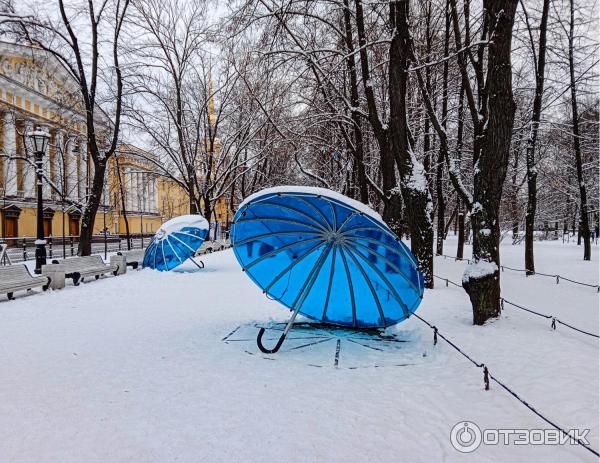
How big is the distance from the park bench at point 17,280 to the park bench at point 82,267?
2.26 feet

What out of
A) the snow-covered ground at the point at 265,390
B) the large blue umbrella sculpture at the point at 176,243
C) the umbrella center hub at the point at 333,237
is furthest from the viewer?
the large blue umbrella sculpture at the point at 176,243

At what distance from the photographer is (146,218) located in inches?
2480

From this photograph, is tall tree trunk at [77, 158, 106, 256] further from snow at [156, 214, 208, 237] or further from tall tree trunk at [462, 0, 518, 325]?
tall tree trunk at [462, 0, 518, 325]

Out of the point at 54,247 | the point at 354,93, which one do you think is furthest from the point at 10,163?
the point at 354,93

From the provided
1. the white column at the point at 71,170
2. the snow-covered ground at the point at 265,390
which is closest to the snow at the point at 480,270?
the snow-covered ground at the point at 265,390

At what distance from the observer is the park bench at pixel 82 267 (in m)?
12.3

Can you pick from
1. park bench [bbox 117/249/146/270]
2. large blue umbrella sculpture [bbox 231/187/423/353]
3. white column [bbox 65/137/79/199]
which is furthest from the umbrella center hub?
white column [bbox 65/137/79/199]

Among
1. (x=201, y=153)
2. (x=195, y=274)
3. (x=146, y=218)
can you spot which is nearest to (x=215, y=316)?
(x=195, y=274)

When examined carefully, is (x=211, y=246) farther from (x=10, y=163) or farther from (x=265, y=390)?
(x=265, y=390)

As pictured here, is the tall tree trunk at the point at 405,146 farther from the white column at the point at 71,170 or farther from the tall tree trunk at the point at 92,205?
the white column at the point at 71,170

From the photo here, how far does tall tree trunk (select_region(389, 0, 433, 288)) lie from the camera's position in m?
9.52

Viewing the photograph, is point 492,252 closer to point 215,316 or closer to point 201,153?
point 215,316

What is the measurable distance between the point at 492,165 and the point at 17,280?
1105cm

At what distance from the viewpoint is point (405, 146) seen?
991 centimetres
